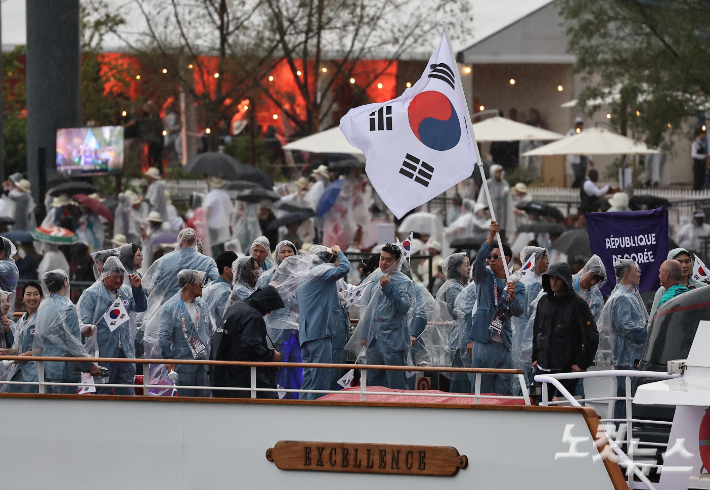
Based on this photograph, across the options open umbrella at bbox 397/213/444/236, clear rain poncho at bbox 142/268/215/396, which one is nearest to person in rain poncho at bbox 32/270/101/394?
clear rain poncho at bbox 142/268/215/396

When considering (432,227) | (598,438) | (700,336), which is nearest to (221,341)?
(598,438)

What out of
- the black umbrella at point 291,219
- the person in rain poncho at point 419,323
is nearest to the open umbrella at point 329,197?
the black umbrella at point 291,219

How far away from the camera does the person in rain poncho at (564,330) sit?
8469 millimetres

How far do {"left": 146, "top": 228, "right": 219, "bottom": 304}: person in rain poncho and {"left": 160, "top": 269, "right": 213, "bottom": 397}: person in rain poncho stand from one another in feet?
4.24

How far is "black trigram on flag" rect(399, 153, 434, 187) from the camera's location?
8445 millimetres

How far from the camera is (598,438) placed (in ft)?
22.7

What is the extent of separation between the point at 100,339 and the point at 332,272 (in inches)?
80.4

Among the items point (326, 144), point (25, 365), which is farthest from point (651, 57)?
point (25, 365)

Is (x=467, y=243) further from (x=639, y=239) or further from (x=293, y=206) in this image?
(x=639, y=239)

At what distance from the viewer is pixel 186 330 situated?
29.3ft

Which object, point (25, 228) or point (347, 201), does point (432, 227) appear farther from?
point (25, 228)

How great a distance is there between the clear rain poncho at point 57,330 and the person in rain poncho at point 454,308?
10.4 feet

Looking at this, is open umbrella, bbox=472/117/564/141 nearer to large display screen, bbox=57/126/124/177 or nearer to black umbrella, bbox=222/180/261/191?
black umbrella, bbox=222/180/261/191

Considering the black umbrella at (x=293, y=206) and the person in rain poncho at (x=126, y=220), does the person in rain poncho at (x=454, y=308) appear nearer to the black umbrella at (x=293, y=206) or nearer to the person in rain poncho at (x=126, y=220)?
the black umbrella at (x=293, y=206)
